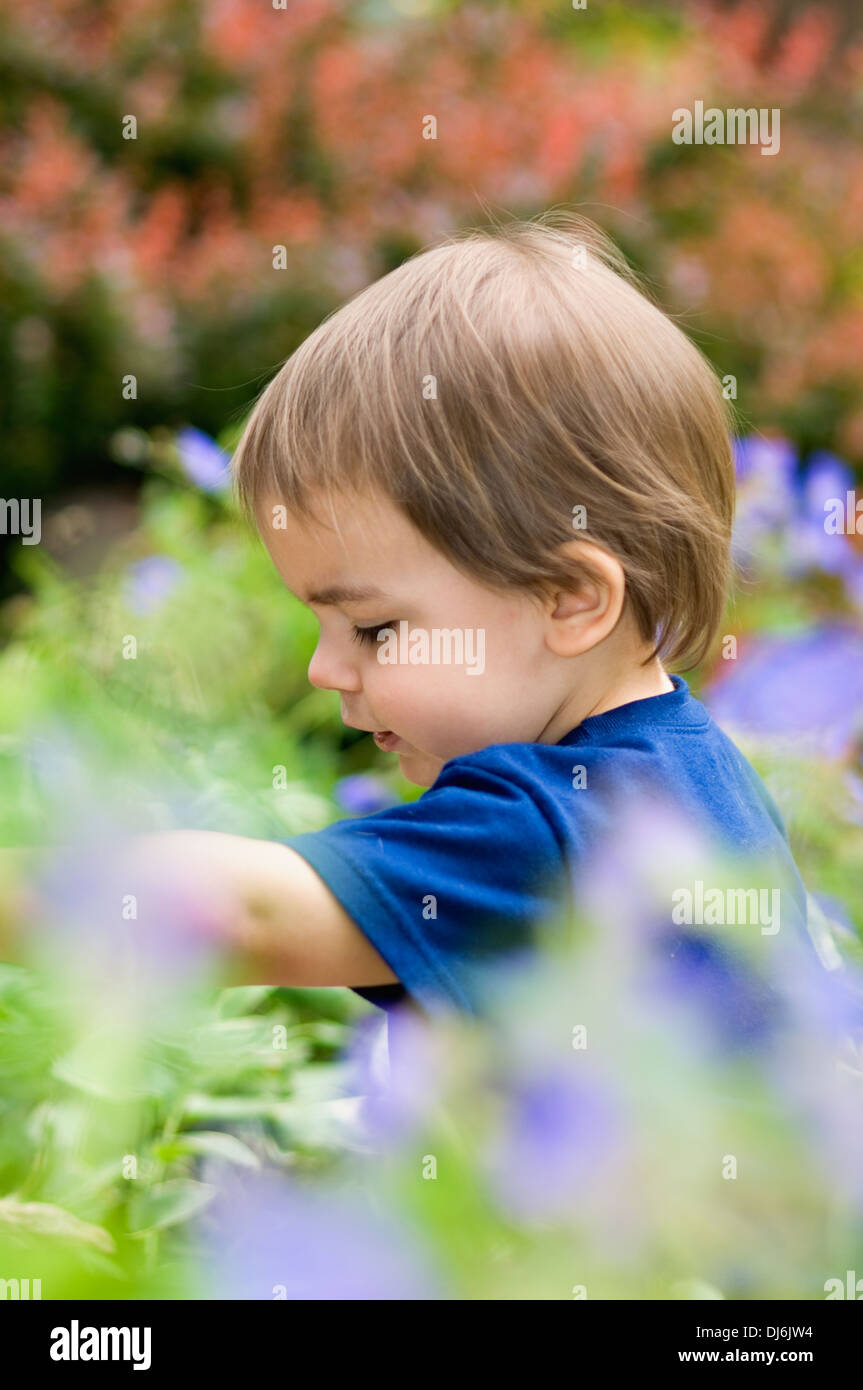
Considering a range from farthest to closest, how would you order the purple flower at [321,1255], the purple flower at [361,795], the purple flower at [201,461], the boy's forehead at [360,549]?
1. the purple flower at [201,461]
2. the purple flower at [361,795]
3. the boy's forehead at [360,549]
4. the purple flower at [321,1255]

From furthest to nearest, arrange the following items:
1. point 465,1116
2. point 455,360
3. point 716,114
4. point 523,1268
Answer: point 716,114 → point 455,360 → point 465,1116 → point 523,1268

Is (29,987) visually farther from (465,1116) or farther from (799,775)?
(799,775)

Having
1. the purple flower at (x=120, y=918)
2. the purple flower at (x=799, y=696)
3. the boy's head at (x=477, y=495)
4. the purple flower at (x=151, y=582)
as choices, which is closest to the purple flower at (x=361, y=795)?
the purple flower at (x=151, y=582)

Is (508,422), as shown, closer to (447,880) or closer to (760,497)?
(447,880)

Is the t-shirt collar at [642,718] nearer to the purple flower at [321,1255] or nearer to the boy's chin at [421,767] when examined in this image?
the boy's chin at [421,767]

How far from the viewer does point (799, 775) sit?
1.69 metres

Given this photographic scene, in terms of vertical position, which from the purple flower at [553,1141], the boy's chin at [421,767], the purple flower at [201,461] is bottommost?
the purple flower at [553,1141]

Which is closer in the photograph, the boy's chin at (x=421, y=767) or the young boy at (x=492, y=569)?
the young boy at (x=492, y=569)

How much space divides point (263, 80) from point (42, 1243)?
15.3 feet

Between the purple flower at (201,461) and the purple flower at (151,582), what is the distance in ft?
0.48

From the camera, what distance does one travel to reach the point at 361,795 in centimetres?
203

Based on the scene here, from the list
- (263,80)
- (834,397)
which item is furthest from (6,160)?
(834,397)

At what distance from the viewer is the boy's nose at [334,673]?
3.87ft

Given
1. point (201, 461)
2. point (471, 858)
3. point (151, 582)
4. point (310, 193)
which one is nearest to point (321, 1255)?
point (471, 858)
